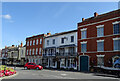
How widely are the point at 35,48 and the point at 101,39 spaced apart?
82.0ft

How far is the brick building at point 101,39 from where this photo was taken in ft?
82.1

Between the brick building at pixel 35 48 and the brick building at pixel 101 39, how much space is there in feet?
53.3

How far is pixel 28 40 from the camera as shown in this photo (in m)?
49.9

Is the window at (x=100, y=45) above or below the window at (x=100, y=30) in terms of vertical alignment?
below

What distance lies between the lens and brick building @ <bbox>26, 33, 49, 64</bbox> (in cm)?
4319

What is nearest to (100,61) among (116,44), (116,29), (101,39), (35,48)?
(101,39)

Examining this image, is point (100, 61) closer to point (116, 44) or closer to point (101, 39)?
point (101, 39)

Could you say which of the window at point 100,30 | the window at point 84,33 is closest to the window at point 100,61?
the window at point 100,30

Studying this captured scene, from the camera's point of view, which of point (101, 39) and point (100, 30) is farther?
point (100, 30)

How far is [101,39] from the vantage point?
27.2m

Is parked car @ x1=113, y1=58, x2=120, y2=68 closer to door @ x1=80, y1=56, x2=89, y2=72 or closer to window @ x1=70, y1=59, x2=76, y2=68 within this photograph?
door @ x1=80, y1=56, x2=89, y2=72

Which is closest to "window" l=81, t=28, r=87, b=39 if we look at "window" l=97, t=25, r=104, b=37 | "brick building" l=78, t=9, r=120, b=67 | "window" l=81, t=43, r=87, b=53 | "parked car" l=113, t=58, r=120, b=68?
"brick building" l=78, t=9, r=120, b=67

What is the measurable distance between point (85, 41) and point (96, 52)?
3.76 meters

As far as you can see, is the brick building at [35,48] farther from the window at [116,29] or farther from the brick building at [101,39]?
the window at [116,29]
